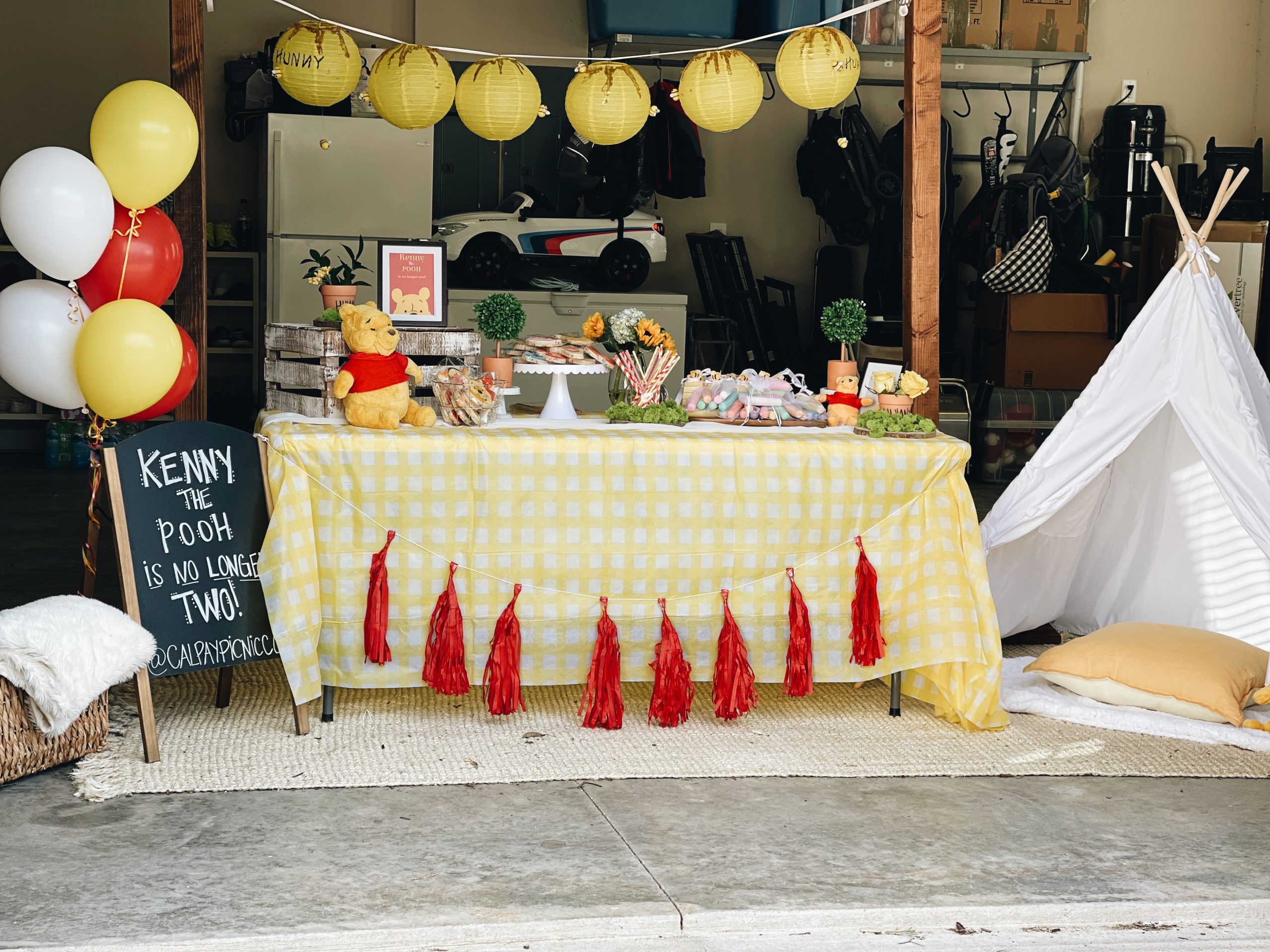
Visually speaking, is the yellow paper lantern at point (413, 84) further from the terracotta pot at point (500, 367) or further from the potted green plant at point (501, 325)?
the terracotta pot at point (500, 367)

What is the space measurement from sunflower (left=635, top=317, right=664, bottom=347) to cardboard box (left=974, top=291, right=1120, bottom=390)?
478cm

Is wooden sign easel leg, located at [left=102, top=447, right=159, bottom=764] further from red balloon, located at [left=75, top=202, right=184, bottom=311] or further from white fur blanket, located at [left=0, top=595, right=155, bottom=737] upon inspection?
red balloon, located at [left=75, top=202, right=184, bottom=311]

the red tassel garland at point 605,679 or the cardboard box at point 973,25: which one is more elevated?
the cardboard box at point 973,25

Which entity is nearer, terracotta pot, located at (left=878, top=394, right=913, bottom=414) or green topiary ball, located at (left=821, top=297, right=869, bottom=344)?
terracotta pot, located at (left=878, top=394, right=913, bottom=414)

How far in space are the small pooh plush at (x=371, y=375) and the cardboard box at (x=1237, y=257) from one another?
5.89 m

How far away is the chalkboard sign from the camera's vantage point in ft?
10.2

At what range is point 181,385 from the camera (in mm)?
3340

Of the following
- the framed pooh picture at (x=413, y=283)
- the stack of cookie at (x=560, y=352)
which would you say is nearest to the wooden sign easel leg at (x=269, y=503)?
the framed pooh picture at (x=413, y=283)

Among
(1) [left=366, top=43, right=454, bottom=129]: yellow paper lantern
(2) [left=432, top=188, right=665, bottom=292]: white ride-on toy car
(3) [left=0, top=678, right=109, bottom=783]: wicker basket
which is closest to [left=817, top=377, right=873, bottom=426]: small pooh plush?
(1) [left=366, top=43, right=454, bottom=129]: yellow paper lantern

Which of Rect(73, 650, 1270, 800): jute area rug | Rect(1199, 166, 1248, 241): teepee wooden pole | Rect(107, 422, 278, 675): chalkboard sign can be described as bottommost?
Rect(73, 650, 1270, 800): jute area rug

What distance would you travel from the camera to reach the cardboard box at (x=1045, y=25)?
821 centimetres

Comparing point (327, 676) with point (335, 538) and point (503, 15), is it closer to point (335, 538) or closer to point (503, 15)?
point (335, 538)

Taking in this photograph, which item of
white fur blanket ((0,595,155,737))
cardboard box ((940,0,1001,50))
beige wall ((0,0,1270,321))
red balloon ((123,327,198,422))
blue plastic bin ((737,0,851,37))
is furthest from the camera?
beige wall ((0,0,1270,321))

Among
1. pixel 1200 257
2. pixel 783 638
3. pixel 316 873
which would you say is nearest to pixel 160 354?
pixel 316 873
